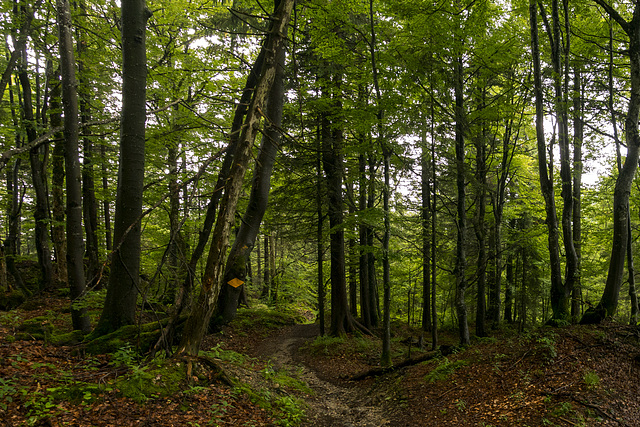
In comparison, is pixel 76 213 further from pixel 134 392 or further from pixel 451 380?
pixel 451 380

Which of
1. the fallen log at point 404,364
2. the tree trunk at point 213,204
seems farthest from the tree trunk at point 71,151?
the fallen log at point 404,364

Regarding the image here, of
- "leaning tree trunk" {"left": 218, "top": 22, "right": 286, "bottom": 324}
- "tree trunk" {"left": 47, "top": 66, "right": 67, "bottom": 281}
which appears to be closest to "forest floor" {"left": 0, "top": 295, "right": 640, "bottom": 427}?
"leaning tree trunk" {"left": 218, "top": 22, "right": 286, "bottom": 324}

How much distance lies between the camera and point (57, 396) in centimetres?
366

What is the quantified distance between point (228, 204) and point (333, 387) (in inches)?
275

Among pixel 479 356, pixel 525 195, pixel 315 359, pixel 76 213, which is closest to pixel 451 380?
pixel 479 356

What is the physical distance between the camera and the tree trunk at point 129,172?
5.85 meters

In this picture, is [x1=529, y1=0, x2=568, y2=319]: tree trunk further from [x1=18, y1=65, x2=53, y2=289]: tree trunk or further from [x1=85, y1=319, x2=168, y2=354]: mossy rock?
[x1=18, y1=65, x2=53, y2=289]: tree trunk

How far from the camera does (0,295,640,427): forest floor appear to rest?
376 cm

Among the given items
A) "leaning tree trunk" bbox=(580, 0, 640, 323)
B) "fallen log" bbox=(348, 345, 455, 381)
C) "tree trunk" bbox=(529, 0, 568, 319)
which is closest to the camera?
"leaning tree trunk" bbox=(580, 0, 640, 323)

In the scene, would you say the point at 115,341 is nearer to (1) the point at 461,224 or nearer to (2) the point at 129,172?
(2) the point at 129,172

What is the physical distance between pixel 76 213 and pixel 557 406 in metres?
8.99

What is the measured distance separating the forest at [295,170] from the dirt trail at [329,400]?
0.44ft

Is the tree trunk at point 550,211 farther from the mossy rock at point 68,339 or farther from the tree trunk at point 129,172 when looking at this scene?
the mossy rock at point 68,339

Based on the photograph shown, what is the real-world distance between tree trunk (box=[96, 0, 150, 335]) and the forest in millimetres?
37
